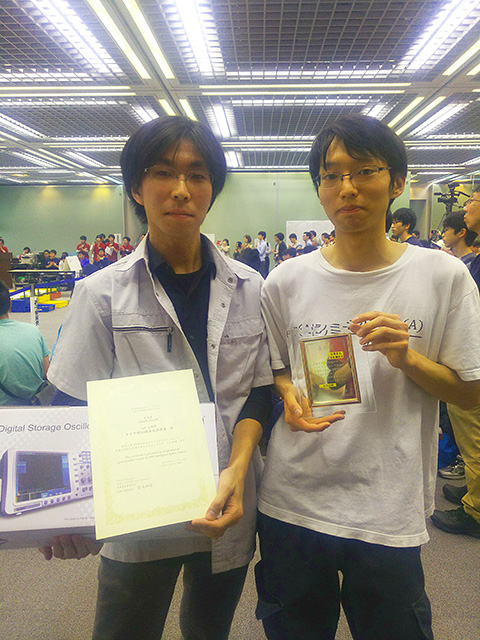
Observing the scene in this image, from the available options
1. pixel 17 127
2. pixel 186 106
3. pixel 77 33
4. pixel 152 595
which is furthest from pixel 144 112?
pixel 152 595

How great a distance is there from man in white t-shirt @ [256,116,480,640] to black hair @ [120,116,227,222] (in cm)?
30

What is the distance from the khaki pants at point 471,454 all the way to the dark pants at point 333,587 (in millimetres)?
1878

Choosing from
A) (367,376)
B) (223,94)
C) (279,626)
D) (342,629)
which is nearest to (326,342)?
(367,376)

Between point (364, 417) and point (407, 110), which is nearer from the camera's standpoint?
point (364, 417)

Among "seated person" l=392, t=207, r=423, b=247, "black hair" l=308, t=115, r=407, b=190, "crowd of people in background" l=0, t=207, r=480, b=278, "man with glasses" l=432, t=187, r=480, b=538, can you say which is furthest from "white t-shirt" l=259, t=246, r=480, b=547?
"seated person" l=392, t=207, r=423, b=247

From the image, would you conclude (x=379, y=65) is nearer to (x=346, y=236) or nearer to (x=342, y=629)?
(x=346, y=236)

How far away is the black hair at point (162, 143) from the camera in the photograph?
3.55 feet

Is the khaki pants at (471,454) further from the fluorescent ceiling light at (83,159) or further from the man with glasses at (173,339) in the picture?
the fluorescent ceiling light at (83,159)

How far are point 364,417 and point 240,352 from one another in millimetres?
364

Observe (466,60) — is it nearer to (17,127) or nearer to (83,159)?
(17,127)

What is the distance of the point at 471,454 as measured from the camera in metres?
2.64

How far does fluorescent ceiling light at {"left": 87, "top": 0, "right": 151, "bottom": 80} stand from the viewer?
4566 mm

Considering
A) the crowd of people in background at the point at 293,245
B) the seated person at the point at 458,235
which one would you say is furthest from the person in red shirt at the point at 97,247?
the seated person at the point at 458,235

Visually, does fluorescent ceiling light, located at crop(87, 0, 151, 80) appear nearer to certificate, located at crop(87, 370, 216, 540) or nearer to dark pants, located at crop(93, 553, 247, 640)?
certificate, located at crop(87, 370, 216, 540)
